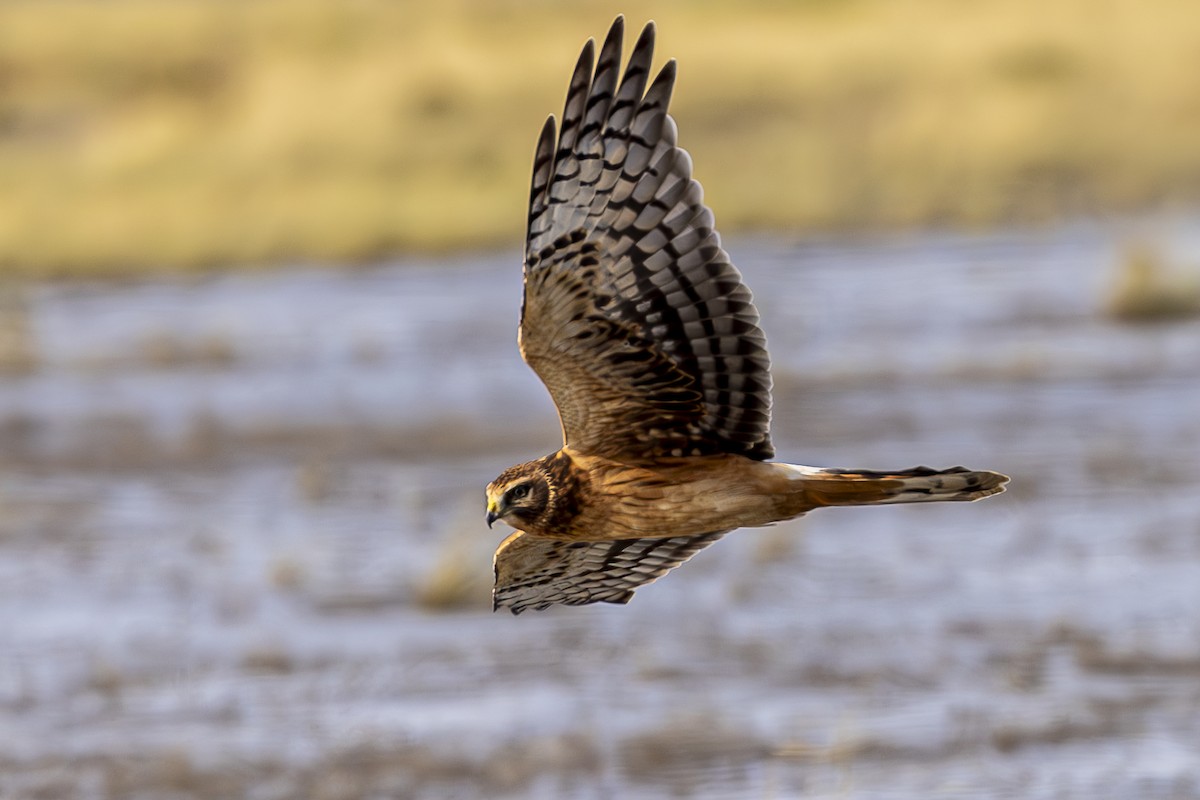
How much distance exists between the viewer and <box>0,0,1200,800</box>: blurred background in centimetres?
1112

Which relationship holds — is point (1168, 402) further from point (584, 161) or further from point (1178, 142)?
point (584, 161)

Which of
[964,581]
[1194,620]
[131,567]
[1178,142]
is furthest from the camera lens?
[1178,142]

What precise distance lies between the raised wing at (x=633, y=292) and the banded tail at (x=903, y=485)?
424 millimetres

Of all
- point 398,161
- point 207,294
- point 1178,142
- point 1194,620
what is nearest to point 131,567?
point 1194,620

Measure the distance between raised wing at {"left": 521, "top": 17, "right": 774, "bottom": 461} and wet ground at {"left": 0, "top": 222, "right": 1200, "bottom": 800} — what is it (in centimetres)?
378

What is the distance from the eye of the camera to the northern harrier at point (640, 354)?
6188mm

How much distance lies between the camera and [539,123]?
29422 mm

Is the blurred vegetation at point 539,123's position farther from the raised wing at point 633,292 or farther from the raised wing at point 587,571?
the raised wing at point 633,292

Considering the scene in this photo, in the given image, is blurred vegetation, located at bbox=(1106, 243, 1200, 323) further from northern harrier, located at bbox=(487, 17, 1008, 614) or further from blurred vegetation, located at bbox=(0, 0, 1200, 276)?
northern harrier, located at bbox=(487, 17, 1008, 614)

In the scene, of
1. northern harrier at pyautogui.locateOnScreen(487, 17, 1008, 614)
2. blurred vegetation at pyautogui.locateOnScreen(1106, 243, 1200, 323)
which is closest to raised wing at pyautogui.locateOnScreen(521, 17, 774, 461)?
northern harrier at pyautogui.locateOnScreen(487, 17, 1008, 614)

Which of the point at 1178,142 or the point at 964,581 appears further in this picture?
the point at 1178,142

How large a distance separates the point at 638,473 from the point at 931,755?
4.41 metres

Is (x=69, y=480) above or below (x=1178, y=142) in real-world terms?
below

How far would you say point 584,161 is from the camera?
245 inches
